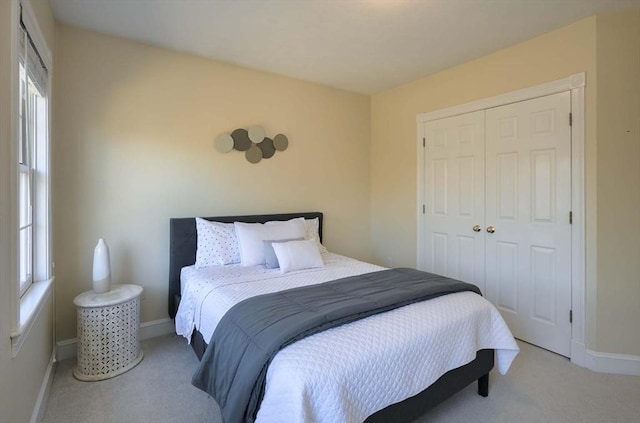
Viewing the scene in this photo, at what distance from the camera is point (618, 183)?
2.32 m

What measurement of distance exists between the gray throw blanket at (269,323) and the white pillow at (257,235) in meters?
0.81

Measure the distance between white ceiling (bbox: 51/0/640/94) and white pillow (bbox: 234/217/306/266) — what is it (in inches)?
61.5

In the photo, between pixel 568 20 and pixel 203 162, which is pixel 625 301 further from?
pixel 203 162

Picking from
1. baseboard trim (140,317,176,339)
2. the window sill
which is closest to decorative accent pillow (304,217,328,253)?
baseboard trim (140,317,176,339)

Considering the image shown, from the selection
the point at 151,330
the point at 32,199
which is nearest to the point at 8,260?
the point at 32,199

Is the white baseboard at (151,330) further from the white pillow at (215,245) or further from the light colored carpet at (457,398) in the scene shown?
the white pillow at (215,245)

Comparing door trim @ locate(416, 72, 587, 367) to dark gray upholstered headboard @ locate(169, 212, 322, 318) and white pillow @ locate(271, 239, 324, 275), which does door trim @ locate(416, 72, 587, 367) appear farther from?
dark gray upholstered headboard @ locate(169, 212, 322, 318)

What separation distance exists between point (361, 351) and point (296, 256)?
1.29 meters

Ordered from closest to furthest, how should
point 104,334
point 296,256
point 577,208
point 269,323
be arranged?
point 269,323 < point 104,334 < point 577,208 < point 296,256

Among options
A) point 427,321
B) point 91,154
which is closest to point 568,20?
point 427,321

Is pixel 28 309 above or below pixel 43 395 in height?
above

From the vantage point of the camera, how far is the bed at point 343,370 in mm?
1293

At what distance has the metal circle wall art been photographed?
3109 mm

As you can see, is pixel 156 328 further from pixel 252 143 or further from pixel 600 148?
pixel 600 148
